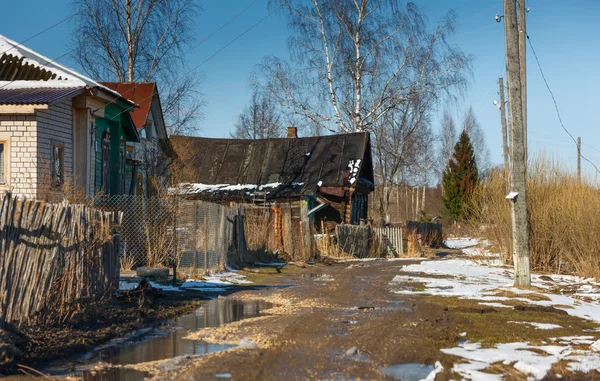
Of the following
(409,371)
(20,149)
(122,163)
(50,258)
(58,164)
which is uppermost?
(122,163)

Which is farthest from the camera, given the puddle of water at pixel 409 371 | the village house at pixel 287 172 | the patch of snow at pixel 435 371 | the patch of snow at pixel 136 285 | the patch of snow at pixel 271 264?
the village house at pixel 287 172

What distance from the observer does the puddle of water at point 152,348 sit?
22.0 feet

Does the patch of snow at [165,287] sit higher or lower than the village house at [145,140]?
lower

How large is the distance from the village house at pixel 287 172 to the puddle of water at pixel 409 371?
80.8 feet

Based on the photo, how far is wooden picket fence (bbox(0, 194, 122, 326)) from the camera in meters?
7.65

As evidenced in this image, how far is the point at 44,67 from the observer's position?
20594 millimetres

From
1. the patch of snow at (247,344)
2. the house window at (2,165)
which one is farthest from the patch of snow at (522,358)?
the house window at (2,165)

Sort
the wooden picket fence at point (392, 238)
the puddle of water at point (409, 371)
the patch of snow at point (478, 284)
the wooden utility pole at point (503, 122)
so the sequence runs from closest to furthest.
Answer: the puddle of water at point (409, 371), the patch of snow at point (478, 284), the wooden utility pole at point (503, 122), the wooden picket fence at point (392, 238)

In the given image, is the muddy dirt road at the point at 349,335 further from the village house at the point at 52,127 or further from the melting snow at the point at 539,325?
the village house at the point at 52,127

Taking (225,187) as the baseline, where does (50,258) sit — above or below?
below

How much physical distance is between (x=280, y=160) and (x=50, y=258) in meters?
28.8

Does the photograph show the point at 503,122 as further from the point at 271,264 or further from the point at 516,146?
the point at 516,146

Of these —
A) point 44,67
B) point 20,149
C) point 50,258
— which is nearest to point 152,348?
point 50,258

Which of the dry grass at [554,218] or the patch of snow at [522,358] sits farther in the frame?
the dry grass at [554,218]
